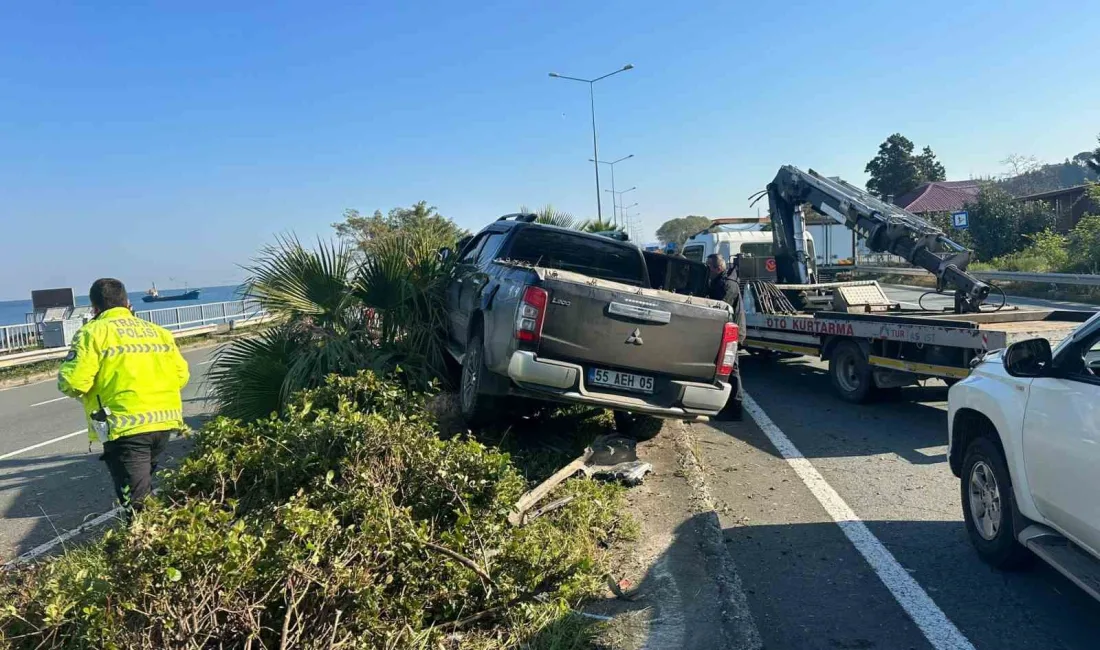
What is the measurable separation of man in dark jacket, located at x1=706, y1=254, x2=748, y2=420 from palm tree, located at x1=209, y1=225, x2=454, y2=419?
3.08 m

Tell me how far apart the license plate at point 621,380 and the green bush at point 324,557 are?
1.14 m

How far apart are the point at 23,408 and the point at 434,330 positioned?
31.3ft

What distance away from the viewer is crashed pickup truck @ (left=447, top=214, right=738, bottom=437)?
545 centimetres

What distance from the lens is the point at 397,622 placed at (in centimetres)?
317

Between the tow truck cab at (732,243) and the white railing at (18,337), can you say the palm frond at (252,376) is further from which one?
the white railing at (18,337)

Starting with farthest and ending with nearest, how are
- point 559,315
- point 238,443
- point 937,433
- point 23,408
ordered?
point 23,408 < point 937,433 < point 559,315 < point 238,443

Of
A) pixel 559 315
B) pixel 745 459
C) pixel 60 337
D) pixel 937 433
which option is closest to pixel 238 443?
pixel 559 315

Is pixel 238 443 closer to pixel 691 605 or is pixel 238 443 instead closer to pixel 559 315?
pixel 559 315

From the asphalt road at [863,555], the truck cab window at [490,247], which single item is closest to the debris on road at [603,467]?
the asphalt road at [863,555]

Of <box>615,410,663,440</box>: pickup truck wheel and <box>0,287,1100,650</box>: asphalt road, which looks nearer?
<box>0,287,1100,650</box>: asphalt road

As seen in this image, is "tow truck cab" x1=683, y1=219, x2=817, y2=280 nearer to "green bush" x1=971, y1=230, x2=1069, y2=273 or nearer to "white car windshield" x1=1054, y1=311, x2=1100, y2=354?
Result: "white car windshield" x1=1054, y1=311, x2=1100, y2=354

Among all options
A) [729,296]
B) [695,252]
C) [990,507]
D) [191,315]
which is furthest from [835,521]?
[191,315]

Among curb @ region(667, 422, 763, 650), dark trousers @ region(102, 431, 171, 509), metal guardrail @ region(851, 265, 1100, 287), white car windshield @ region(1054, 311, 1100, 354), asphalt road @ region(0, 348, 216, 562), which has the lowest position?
curb @ region(667, 422, 763, 650)

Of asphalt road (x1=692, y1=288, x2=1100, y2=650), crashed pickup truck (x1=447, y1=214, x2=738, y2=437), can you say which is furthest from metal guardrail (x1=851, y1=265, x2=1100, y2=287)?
crashed pickup truck (x1=447, y1=214, x2=738, y2=437)
